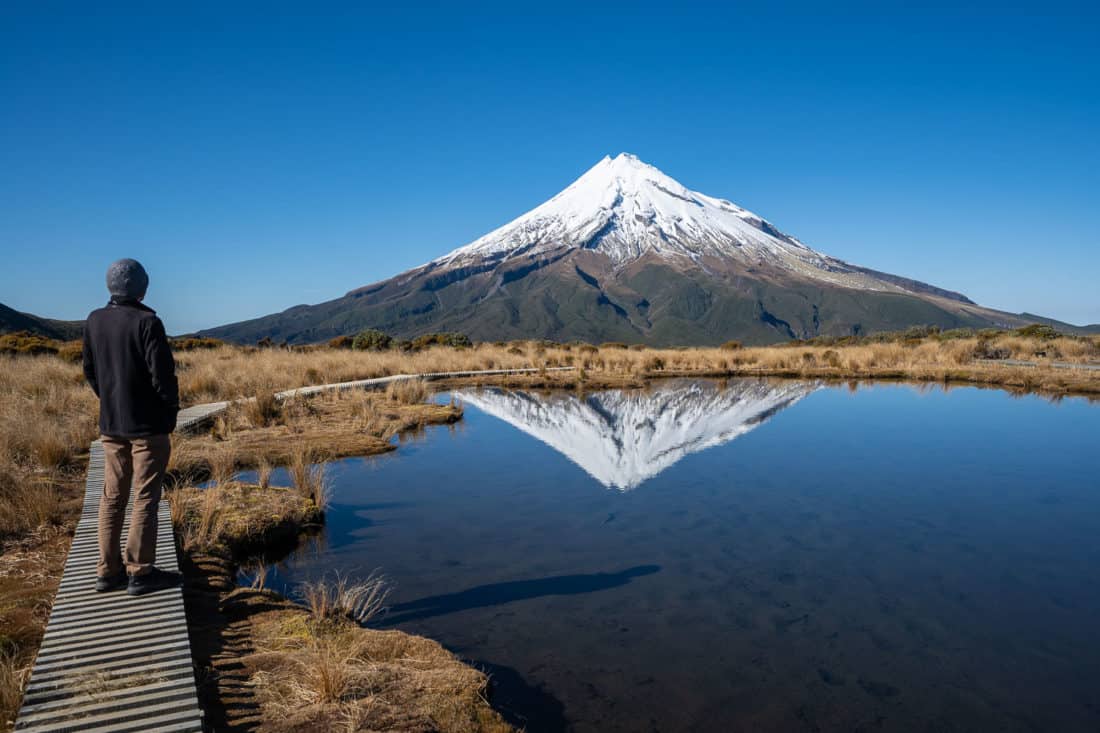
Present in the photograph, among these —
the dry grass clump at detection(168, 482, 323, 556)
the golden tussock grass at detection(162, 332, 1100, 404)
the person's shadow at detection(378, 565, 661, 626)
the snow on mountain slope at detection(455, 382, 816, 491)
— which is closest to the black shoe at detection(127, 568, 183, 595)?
the person's shadow at detection(378, 565, 661, 626)

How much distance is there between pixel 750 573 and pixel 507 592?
2.20 m

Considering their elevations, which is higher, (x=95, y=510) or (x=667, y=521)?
(x=95, y=510)

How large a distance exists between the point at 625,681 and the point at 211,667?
2456 millimetres

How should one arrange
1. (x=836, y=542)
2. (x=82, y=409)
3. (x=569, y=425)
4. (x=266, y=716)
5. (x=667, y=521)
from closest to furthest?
(x=266, y=716) → (x=836, y=542) → (x=667, y=521) → (x=82, y=409) → (x=569, y=425)

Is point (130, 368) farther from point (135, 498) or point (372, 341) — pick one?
point (372, 341)

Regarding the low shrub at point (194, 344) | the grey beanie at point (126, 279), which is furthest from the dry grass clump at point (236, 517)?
the low shrub at point (194, 344)

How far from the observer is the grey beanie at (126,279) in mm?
3969

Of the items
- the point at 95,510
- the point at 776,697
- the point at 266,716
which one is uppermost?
the point at 95,510

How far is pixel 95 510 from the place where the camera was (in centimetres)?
584

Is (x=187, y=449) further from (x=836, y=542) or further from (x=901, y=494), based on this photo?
(x=901, y=494)

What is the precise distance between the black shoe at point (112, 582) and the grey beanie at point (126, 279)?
177 cm

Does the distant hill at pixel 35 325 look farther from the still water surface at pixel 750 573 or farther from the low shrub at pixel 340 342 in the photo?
the still water surface at pixel 750 573

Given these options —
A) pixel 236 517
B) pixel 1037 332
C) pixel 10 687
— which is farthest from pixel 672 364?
pixel 10 687

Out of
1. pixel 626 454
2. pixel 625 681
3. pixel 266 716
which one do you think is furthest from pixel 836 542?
pixel 266 716
